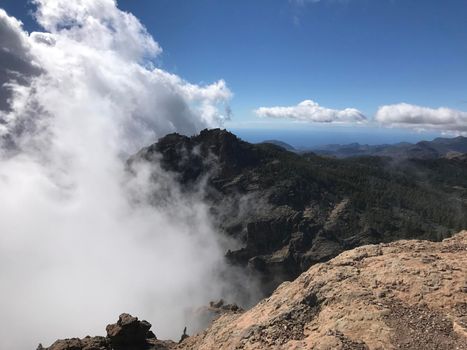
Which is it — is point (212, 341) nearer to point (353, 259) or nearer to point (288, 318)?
point (288, 318)

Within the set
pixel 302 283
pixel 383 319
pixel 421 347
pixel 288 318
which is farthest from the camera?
pixel 302 283

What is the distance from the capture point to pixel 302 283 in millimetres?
35500

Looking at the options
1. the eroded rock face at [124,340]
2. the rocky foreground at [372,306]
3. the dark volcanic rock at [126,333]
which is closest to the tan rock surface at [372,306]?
the rocky foreground at [372,306]

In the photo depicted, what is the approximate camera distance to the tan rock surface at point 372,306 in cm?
2488

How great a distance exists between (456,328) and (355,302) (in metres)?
6.43

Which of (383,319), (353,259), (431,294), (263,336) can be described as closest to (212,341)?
(263,336)

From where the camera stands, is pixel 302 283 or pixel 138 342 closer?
pixel 302 283

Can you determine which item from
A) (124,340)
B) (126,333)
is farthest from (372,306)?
(124,340)

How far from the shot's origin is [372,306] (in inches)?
1091

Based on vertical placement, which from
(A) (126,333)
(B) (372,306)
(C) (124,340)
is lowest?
(C) (124,340)

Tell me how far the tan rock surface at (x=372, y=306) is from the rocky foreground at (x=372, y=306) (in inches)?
2.1

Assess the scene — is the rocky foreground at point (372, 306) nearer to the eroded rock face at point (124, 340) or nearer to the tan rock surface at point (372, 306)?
the tan rock surface at point (372, 306)

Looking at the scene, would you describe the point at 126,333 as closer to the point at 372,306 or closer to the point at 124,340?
the point at 124,340

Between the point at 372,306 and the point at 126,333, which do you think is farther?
the point at 126,333
